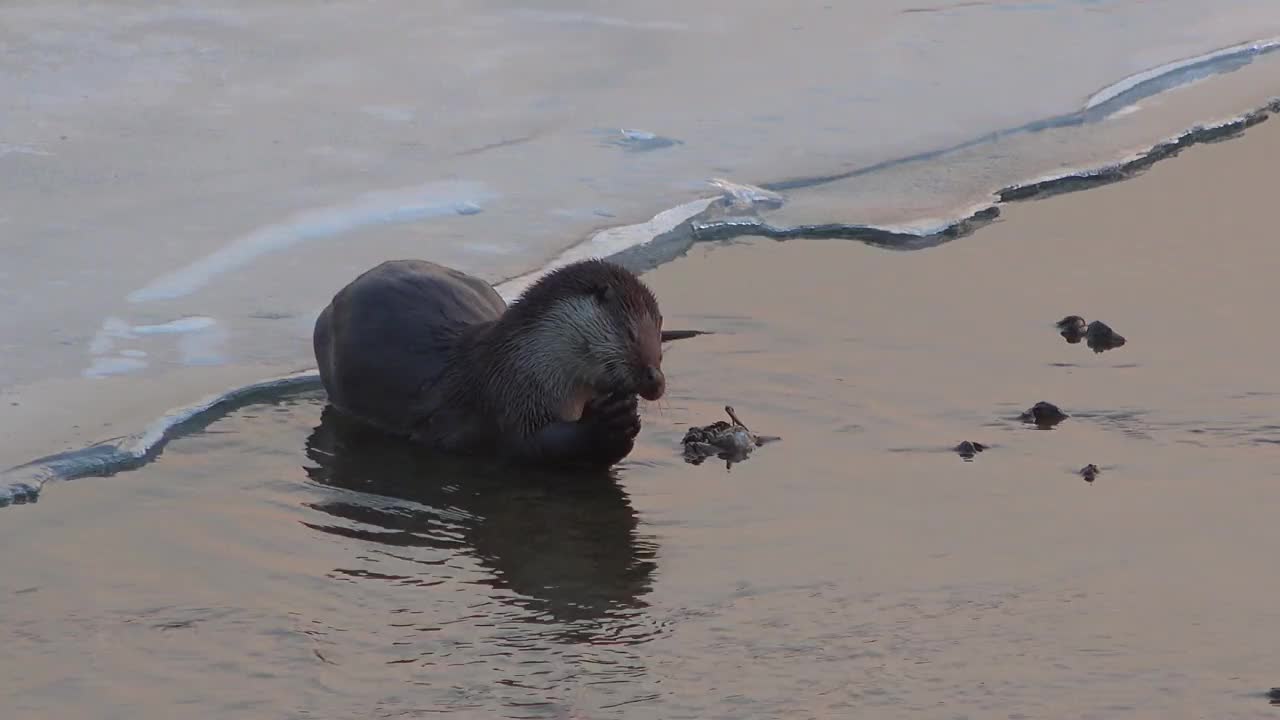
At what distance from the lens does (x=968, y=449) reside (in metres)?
5.20

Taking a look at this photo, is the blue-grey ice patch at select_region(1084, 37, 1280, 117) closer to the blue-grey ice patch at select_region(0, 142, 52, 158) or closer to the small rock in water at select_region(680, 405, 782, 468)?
the small rock in water at select_region(680, 405, 782, 468)

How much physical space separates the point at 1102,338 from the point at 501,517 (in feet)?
6.78

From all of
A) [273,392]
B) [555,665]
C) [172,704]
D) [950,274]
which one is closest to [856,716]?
[555,665]

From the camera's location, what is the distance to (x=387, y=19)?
10281 millimetres

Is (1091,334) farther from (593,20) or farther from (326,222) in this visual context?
(593,20)

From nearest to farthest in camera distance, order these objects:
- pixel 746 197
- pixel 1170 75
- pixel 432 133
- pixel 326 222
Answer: pixel 326 222 < pixel 746 197 < pixel 432 133 < pixel 1170 75

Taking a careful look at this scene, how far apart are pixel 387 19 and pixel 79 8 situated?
1.49m

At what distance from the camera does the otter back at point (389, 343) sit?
5.66m

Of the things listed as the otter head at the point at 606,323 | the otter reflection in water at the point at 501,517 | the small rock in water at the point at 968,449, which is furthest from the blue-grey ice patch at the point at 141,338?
the small rock in water at the point at 968,449

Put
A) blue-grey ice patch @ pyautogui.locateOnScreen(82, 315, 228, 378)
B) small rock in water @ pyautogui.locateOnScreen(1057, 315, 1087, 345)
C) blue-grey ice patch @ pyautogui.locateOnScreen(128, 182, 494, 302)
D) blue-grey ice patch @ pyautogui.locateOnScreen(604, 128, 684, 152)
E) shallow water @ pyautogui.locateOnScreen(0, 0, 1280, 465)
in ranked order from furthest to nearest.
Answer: blue-grey ice patch @ pyautogui.locateOnScreen(604, 128, 684, 152) → blue-grey ice patch @ pyautogui.locateOnScreen(128, 182, 494, 302) → shallow water @ pyautogui.locateOnScreen(0, 0, 1280, 465) → small rock in water @ pyautogui.locateOnScreen(1057, 315, 1087, 345) → blue-grey ice patch @ pyautogui.locateOnScreen(82, 315, 228, 378)

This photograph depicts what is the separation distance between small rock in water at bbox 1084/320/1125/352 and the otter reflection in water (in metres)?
1.67

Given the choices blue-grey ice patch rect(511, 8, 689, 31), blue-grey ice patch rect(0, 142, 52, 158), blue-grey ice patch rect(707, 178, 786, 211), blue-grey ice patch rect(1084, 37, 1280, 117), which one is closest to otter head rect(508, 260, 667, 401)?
blue-grey ice patch rect(707, 178, 786, 211)

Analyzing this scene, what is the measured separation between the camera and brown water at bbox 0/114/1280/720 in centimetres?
385

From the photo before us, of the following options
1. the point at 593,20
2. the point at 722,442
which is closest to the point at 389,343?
the point at 722,442
